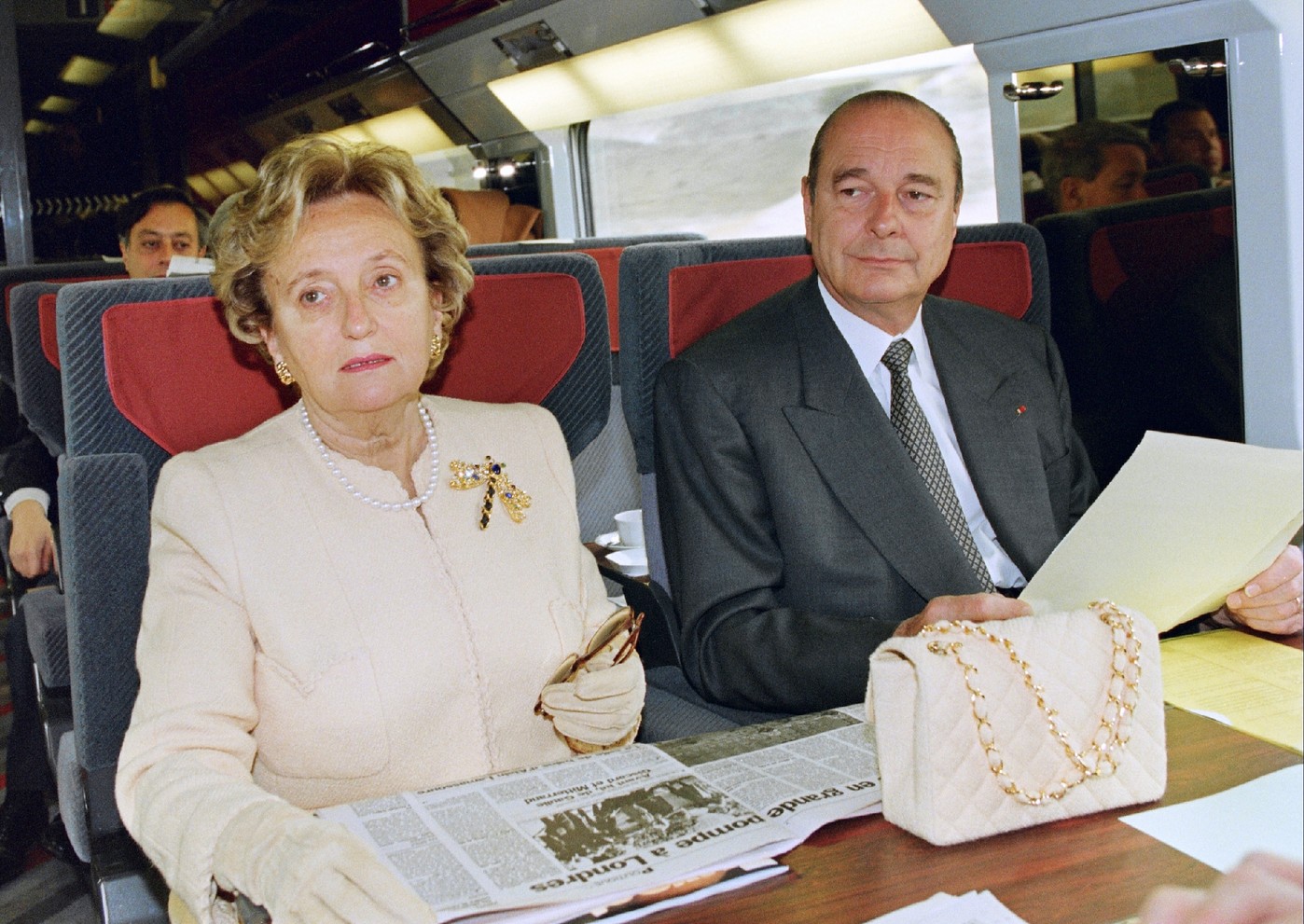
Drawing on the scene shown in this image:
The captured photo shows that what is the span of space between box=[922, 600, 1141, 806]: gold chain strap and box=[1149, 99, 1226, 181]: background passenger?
158 cm

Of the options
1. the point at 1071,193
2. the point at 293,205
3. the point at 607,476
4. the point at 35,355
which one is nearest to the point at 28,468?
the point at 35,355

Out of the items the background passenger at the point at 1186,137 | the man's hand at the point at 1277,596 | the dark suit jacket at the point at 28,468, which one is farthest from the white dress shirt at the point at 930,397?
the dark suit jacket at the point at 28,468

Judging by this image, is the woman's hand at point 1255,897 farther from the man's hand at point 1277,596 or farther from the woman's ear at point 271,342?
the woman's ear at point 271,342

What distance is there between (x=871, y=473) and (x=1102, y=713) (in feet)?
2.72

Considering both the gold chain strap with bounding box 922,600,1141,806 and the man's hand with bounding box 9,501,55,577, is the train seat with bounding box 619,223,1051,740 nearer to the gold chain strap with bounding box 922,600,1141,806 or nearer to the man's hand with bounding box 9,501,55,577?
the gold chain strap with bounding box 922,600,1141,806

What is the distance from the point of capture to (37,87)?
6.61 metres

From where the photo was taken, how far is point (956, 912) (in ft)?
3.09

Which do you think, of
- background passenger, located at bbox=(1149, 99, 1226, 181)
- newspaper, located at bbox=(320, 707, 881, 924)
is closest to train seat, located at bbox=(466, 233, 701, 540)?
background passenger, located at bbox=(1149, 99, 1226, 181)

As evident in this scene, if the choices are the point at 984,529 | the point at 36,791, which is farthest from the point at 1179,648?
the point at 36,791

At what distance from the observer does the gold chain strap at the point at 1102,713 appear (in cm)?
104

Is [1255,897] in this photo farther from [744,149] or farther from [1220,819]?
[744,149]

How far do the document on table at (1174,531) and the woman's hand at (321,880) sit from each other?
770 mm

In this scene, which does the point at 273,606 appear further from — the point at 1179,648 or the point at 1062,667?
the point at 1179,648

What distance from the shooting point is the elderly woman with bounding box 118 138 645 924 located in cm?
154
